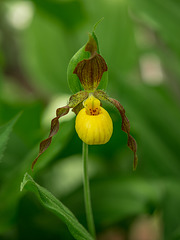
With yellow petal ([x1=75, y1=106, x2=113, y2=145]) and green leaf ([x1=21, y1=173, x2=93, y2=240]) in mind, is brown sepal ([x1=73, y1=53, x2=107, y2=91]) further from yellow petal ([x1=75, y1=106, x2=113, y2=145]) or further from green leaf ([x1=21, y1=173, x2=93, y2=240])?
green leaf ([x1=21, y1=173, x2=93, y2=240])

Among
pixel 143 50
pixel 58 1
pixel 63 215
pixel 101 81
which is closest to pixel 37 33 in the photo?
pixel 58 1

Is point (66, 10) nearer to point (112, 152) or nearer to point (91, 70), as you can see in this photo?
point (112, 152)

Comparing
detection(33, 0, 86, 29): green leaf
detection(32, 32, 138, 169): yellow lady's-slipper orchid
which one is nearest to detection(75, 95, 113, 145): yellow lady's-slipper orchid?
detection(32, 32, 138, 169): yellow lady's-slipper orchid

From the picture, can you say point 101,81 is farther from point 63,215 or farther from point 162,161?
point 162,161

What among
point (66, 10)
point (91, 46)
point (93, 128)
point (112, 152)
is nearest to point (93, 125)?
point (93, 128)

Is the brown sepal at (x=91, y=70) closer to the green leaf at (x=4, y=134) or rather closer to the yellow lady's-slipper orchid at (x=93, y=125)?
the yellow lady's-slipper orchid at (x=93, y=125)

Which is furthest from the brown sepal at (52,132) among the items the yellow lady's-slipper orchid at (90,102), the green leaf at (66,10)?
the green leaf at (66,10)
